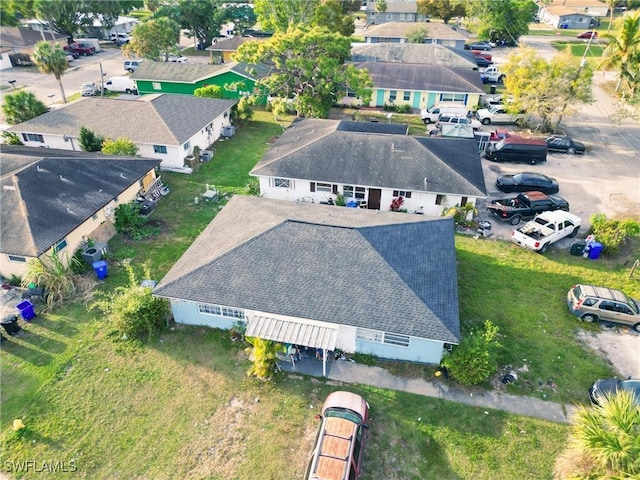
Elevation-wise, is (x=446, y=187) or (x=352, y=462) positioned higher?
(x=446, y=187)

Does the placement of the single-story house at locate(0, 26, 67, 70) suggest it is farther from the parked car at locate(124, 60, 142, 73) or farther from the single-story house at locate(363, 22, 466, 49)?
the single-story house at locate(363, 22, 466, 49)

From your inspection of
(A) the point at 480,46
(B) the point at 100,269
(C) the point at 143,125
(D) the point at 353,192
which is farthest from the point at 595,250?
(A) the point at 480,46

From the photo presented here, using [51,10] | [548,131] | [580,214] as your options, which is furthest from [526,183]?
[51,10]

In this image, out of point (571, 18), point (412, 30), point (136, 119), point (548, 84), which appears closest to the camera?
point (136, 119)

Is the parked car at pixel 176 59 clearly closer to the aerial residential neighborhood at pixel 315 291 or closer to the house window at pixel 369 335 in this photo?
the aerial residential neighborhood at pixel 315 291

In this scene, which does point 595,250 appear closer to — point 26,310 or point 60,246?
point 60,246

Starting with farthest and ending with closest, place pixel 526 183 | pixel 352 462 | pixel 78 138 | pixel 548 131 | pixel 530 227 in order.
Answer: pixel 548 131 < pixel 78 138 < pixel 526 183 < pixel 530 227 < pixel 352 462

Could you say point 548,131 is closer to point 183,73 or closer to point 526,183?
point 526,183
